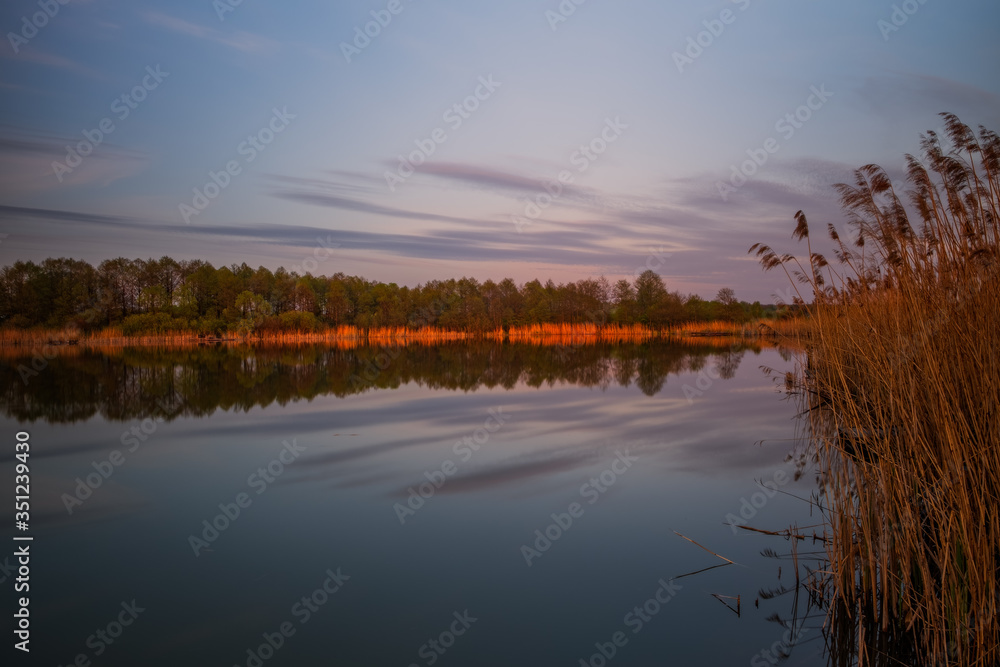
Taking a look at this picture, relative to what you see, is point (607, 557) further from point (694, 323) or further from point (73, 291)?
point (694, 323)

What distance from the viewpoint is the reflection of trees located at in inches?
517

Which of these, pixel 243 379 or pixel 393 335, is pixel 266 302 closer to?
pixel 393 335

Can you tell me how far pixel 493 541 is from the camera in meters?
5.37

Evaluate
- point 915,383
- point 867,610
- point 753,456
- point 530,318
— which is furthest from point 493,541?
point 530,318

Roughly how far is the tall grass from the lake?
0.55 meters

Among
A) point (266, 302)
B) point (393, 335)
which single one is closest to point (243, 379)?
point (393, 335)

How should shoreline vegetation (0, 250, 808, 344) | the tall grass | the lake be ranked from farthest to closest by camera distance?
shoreline vegetation (0, 250, 808, 344)
the lake
the tall grass

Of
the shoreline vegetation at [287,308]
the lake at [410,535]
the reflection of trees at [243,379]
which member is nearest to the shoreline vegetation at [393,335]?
the shoreline vegetation at [287,308]

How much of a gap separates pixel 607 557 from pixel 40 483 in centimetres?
685

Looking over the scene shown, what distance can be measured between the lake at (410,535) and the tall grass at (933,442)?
0.55m

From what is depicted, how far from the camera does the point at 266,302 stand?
56.5 meters

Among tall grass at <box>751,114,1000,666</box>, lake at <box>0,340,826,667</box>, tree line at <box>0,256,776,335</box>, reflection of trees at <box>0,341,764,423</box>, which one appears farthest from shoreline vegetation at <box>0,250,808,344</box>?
tall grass at <box>751,114,1000,666</box>

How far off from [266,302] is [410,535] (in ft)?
182

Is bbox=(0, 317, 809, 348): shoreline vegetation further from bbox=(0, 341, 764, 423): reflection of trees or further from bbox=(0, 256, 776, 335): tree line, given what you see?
bbox=(0, 341, 764, 423): reflection of trees
